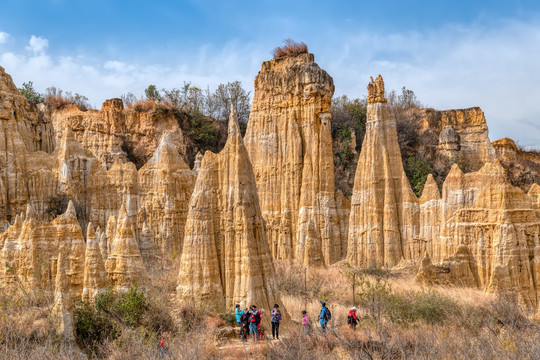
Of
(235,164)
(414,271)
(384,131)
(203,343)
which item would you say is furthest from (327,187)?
(203,343)

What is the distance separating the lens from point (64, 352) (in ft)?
43.4

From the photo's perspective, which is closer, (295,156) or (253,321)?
(253,321)

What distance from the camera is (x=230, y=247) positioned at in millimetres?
14766

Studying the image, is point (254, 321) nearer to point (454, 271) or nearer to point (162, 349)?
point (162, 349)

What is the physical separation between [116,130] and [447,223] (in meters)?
24.7

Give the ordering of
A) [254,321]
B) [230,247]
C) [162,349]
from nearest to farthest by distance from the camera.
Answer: [162,349], [254,321], [230,247]

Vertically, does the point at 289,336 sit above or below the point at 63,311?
below

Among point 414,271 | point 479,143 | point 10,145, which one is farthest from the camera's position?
point 479,143

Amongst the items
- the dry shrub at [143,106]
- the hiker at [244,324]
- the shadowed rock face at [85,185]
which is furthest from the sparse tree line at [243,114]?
the hiker at [244,324]

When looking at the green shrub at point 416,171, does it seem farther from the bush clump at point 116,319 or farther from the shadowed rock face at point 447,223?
the bush clump at point 116,319

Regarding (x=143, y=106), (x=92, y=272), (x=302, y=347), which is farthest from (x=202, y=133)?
(x=302, y=347)

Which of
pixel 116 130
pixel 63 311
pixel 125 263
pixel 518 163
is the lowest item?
pixel 63 311

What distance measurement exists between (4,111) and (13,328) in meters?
16.4

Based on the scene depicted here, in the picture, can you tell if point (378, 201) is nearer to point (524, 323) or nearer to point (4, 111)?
point (524, 323)
